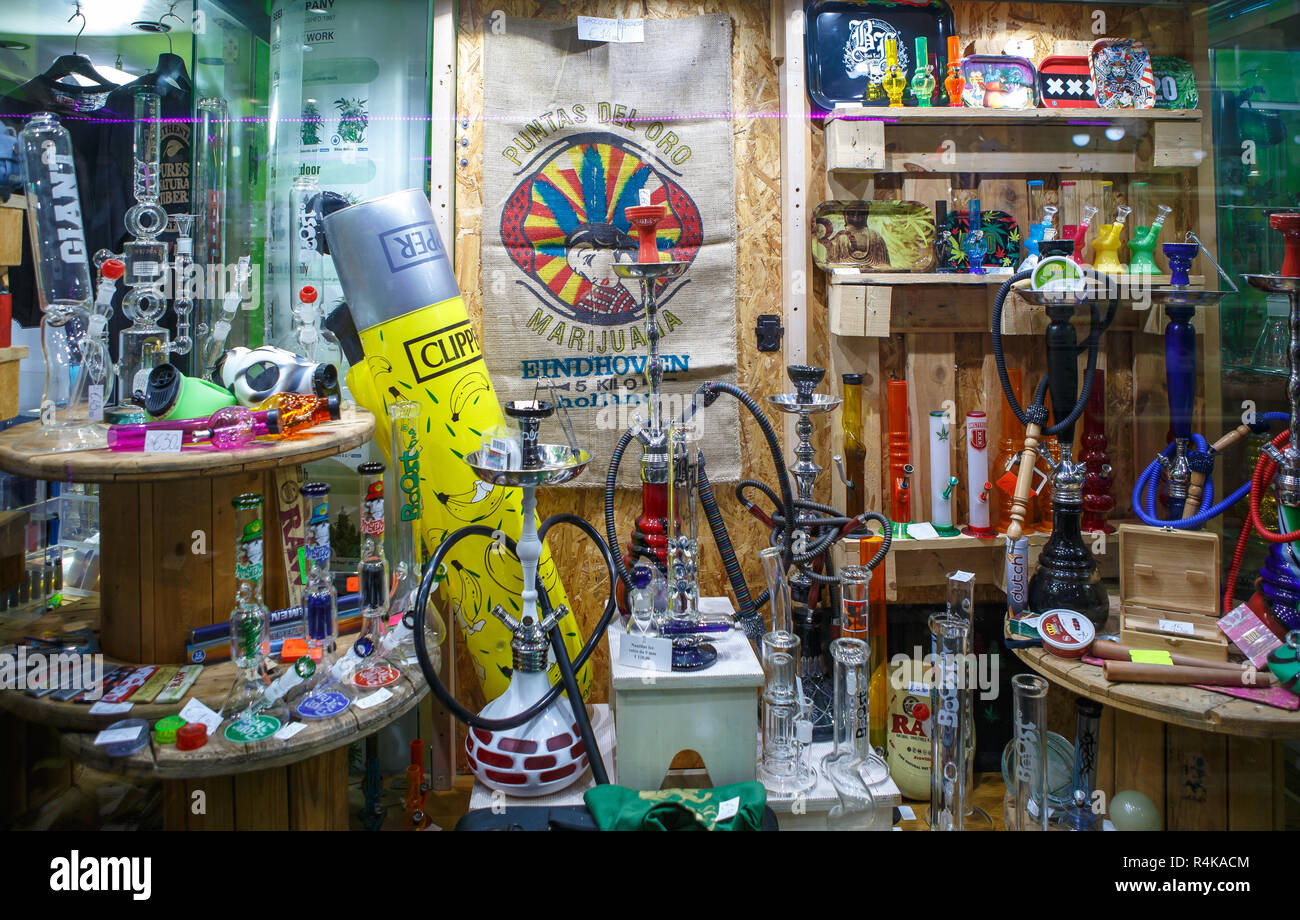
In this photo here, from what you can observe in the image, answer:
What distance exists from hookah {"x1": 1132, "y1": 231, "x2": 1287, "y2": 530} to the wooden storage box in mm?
191

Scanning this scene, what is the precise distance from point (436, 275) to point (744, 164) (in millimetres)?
1134

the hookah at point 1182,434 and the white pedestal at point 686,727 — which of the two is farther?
the hookah at point 1182,434

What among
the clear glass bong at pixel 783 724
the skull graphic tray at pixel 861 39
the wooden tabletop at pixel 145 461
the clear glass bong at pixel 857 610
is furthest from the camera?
the skull graphic tray at pixel 861 39

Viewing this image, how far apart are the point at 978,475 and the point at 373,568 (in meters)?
1.84

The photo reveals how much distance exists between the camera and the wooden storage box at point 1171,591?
2480mm

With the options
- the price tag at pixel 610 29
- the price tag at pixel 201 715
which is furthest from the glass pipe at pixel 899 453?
the price tag at pixel 201 715

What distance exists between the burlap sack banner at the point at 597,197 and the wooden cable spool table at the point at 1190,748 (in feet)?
4.67

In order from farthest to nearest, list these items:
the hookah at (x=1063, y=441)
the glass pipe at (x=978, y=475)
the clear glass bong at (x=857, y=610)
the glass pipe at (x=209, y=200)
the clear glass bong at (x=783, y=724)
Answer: the glass pipe at (x=978, y=475)
the glass pipe at (x=209, y=200)
the hookah at (x=1063, y=441)
the clear glass bong at (x=857, y=610)
the clear glass bong at (x=783, y=724)

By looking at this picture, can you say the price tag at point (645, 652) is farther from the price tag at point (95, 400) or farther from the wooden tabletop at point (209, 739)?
the price tag at point (95, 400)

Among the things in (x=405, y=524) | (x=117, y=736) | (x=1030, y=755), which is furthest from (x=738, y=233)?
(x=117, y=736)

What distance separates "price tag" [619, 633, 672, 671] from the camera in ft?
8.02

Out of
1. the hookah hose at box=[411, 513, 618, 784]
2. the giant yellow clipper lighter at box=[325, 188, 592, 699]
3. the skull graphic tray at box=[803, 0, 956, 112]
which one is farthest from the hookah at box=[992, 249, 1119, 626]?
the giant yellow clipper lighter at box=[325, 188, 592, 699]

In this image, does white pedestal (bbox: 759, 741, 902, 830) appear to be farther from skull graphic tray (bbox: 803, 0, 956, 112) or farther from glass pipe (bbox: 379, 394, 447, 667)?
skull graphic tray (bbox: 803, 0, 956, 112)
